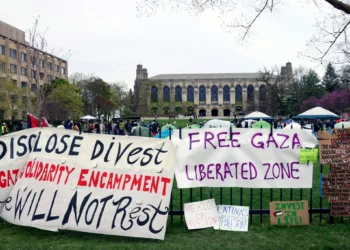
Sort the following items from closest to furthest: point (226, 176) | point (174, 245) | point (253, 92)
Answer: point (174, 245) < point (226, 176) < point (253, 92)

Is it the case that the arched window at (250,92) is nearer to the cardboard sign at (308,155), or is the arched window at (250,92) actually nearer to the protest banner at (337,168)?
the protest banner at (337,168)

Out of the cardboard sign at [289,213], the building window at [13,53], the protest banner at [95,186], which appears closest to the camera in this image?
the protest banner at [95,186]

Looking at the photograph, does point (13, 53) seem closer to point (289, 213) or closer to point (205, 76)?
point (289, 213)

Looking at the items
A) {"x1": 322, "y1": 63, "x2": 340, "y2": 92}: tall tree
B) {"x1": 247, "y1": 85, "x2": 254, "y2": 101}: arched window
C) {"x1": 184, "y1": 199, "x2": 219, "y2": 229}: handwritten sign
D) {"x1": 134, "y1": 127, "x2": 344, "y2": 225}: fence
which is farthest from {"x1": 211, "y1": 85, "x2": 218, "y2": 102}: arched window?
{"x1": 184, "y1": 199, "x2": 219, "y2": 229}: handwritten sign

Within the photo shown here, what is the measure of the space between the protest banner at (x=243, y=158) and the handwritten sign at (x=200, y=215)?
1.08ft

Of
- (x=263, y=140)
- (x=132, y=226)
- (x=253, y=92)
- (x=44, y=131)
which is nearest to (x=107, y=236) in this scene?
(x=132, y=226)

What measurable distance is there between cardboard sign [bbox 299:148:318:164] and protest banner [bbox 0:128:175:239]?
1.80m

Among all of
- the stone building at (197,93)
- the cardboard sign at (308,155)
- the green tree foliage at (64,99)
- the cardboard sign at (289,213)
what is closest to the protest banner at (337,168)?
the cardboard sign at (308,155)

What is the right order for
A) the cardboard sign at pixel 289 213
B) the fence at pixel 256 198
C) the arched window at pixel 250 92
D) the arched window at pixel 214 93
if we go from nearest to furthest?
the cardboard sign at pixel 289 213, the fence at pixel 256 198, the arched window at pixel 250 92, the arched window at pixel 214 93

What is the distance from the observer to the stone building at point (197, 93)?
94125 millimetres

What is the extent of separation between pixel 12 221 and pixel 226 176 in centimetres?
299

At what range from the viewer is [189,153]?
190 inches

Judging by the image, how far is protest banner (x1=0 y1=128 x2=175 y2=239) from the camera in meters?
4.45

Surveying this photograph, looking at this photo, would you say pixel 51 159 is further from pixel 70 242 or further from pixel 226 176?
pixel 226 176
